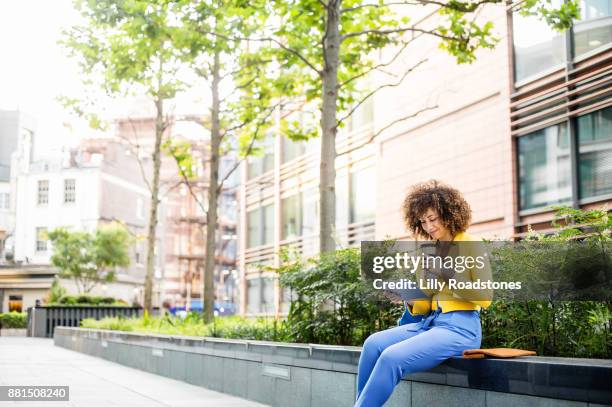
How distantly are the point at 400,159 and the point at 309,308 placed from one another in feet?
53.7

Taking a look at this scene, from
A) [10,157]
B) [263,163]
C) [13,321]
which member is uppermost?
[10,157]

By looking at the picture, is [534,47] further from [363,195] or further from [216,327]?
[216,327]

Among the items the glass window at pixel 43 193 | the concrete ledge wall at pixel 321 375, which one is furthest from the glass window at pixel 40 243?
the concrete ledge wall at pixel 321 375

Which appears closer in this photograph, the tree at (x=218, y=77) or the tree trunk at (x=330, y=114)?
the tree trunk at (x=330, y=114)

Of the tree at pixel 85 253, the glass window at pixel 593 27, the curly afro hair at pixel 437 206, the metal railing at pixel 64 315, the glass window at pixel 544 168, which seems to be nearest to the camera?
the curly afro hair at pixel 437 206

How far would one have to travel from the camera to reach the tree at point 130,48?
11.7 m

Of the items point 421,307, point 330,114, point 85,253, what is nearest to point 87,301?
point 85,253

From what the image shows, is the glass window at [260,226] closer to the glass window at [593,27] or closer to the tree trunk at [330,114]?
the glass window at [593,27]

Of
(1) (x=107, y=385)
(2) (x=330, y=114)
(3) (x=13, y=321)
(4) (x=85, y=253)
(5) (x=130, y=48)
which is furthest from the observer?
(4) (x=85, y=253)

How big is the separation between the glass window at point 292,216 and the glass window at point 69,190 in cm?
2856

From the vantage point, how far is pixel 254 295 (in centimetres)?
3931

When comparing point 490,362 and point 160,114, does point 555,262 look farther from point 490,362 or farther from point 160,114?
point 160,114

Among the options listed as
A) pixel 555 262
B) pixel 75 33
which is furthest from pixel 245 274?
pixel 555 262

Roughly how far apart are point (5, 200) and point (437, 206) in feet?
200
